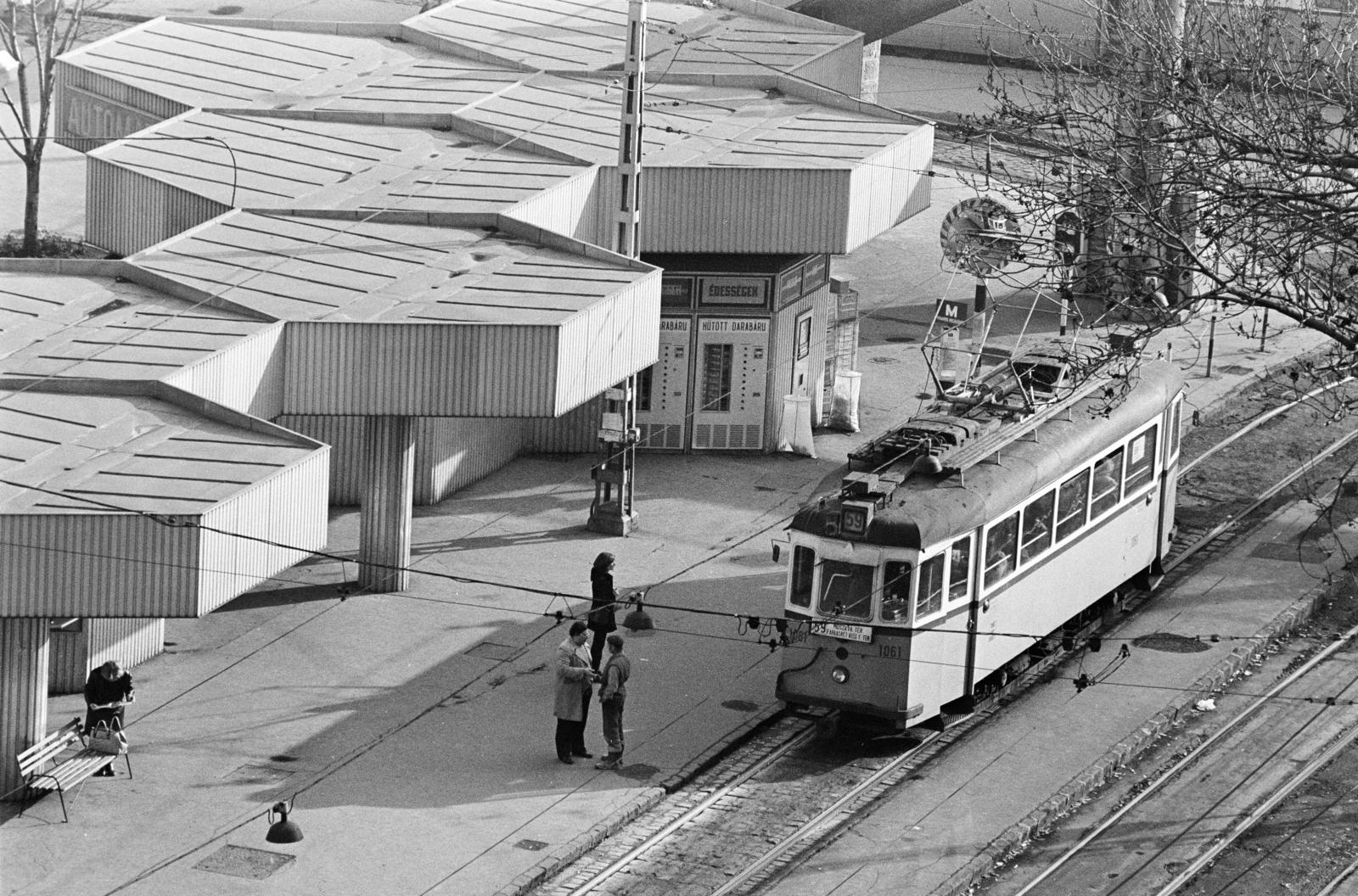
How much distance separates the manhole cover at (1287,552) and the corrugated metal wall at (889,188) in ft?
24.1

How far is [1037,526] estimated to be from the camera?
24750 mm

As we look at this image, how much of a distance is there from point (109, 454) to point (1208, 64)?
11.1 meters

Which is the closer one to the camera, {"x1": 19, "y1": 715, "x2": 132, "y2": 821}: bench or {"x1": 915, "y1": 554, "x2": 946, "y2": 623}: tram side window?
{"x1": 19, "y1": 715, "x2": 132, "y2": 821}: bench

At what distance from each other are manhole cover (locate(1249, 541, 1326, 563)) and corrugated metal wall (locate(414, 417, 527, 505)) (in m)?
10.7

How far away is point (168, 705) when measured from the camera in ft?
80.4

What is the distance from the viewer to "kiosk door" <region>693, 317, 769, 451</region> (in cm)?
3472

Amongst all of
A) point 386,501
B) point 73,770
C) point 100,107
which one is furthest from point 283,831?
point 100,107

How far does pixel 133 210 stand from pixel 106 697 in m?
10.3

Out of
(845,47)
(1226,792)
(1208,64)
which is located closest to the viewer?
(1208,64)

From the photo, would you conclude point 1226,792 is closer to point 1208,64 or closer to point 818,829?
point 818,829

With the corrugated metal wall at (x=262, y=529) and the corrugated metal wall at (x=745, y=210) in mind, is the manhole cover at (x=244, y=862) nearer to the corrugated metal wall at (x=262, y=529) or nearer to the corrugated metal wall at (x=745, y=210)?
the corrugated metal wall at (x=262, y=529)

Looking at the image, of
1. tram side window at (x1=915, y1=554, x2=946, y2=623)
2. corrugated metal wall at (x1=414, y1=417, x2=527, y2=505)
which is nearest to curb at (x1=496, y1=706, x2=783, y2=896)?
tram side window at (x1=915, y1=554, x2=946, y2=623)

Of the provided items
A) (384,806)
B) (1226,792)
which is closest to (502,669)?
(384,806)

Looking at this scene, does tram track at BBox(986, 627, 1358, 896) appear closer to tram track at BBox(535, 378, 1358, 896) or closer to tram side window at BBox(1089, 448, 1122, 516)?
tram track at BBox(535, 378, 1358, 896)
